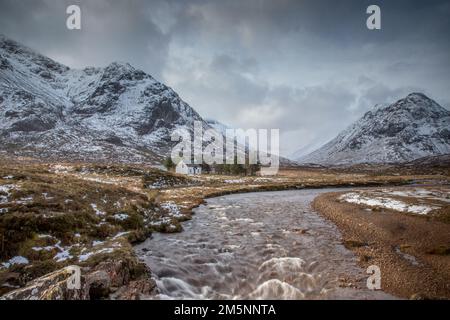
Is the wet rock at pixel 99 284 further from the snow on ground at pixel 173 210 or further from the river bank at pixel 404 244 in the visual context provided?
the snow on ground at pixel 173 210

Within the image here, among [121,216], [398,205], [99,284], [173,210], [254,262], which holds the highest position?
[121,216]

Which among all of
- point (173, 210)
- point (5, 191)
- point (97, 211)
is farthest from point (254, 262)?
point (5, 191)

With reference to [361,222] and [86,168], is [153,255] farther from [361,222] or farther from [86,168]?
[86,168]

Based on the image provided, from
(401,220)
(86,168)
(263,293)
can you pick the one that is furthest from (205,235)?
(86,168)

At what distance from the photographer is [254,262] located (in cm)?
1656

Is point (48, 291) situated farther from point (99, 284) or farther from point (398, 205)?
point (398, 205)

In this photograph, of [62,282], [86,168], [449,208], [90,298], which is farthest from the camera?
[86,168]

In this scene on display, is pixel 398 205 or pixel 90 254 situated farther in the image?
pixel 398 205

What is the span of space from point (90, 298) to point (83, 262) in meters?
3.36

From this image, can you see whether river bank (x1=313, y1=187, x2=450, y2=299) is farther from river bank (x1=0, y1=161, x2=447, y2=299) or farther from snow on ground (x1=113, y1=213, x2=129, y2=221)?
snow on ground (x1=113, y1=213, x2=129, y2=221)

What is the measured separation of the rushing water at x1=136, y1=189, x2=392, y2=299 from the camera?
12.9m

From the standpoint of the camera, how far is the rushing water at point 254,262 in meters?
12.9
